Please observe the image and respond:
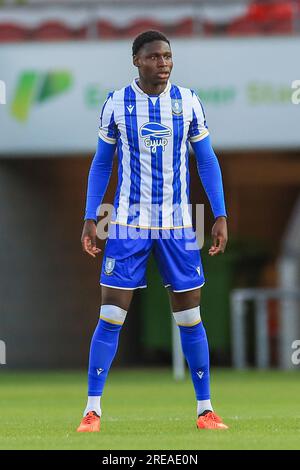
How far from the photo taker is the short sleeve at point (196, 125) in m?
7.47

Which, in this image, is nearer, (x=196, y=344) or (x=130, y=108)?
(x=130, y=108)

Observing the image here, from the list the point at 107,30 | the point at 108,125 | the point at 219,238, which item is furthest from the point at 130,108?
the point at 107,30

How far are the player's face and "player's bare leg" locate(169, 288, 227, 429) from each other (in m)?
1.19

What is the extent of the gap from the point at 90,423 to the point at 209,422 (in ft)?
2.20

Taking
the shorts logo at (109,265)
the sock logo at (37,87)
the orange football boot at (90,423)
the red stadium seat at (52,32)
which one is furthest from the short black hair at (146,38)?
the red stadium seat at (52,32)

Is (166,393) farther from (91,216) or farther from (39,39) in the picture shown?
(39,39)

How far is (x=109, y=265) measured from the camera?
7.28 metres

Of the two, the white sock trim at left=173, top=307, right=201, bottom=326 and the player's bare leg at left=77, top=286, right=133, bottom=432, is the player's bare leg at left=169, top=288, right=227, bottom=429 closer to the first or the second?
the white sock trim at left=173, top=307, right=201, bottom=326

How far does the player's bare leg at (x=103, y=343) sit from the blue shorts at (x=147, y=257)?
0.07 m

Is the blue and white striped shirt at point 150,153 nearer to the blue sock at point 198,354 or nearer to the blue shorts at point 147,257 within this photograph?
the blue shorts at point 147,257

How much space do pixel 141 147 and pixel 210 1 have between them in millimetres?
9920

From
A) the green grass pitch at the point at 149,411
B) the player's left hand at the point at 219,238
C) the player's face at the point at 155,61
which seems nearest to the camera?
the green grass pitch at the point at 149,411

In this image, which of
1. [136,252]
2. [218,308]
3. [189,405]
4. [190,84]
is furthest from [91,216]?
[218,308]

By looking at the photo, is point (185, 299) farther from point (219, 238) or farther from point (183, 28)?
point (183, 28)
